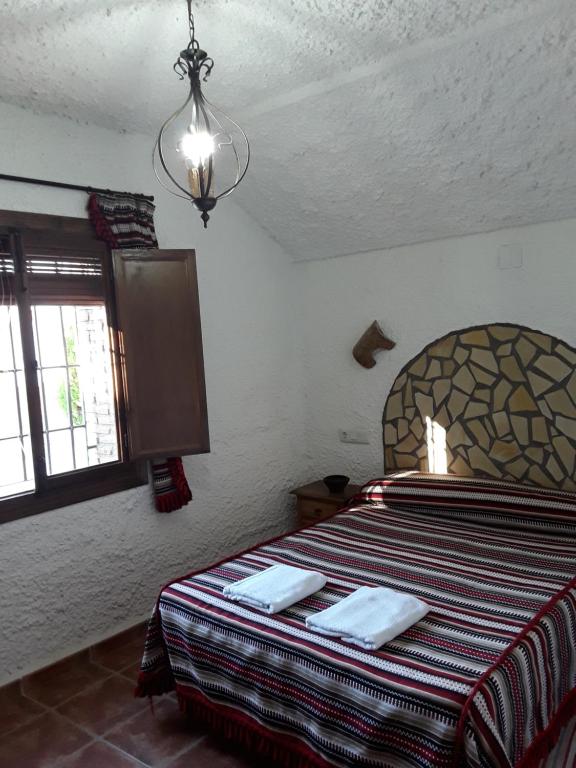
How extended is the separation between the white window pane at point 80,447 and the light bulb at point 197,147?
5.43 ft

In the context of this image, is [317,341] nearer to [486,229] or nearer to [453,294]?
[453,294]

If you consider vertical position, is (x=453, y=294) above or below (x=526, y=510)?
above

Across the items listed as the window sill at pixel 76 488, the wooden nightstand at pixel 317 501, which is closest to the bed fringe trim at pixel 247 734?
the window sill at pixel 76 488

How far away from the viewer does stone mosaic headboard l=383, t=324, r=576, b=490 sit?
3080 millimetres

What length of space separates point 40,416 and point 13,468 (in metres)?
0.28

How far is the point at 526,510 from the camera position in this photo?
2.81m

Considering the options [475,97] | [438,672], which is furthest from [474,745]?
[475,97]

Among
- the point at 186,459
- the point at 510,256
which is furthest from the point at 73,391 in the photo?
the point at 510,256

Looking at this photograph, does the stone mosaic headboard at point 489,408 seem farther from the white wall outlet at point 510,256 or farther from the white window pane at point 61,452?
the white window pane at point 61,452

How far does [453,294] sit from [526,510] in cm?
124

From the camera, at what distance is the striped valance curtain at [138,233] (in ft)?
9.73

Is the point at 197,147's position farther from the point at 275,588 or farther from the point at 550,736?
the point at 550,736

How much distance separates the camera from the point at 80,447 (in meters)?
3.05

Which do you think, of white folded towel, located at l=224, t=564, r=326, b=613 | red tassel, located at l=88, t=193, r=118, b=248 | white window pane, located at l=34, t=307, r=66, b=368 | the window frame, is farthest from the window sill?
red tassel, located at l=88, t=193, r=118, b=248
